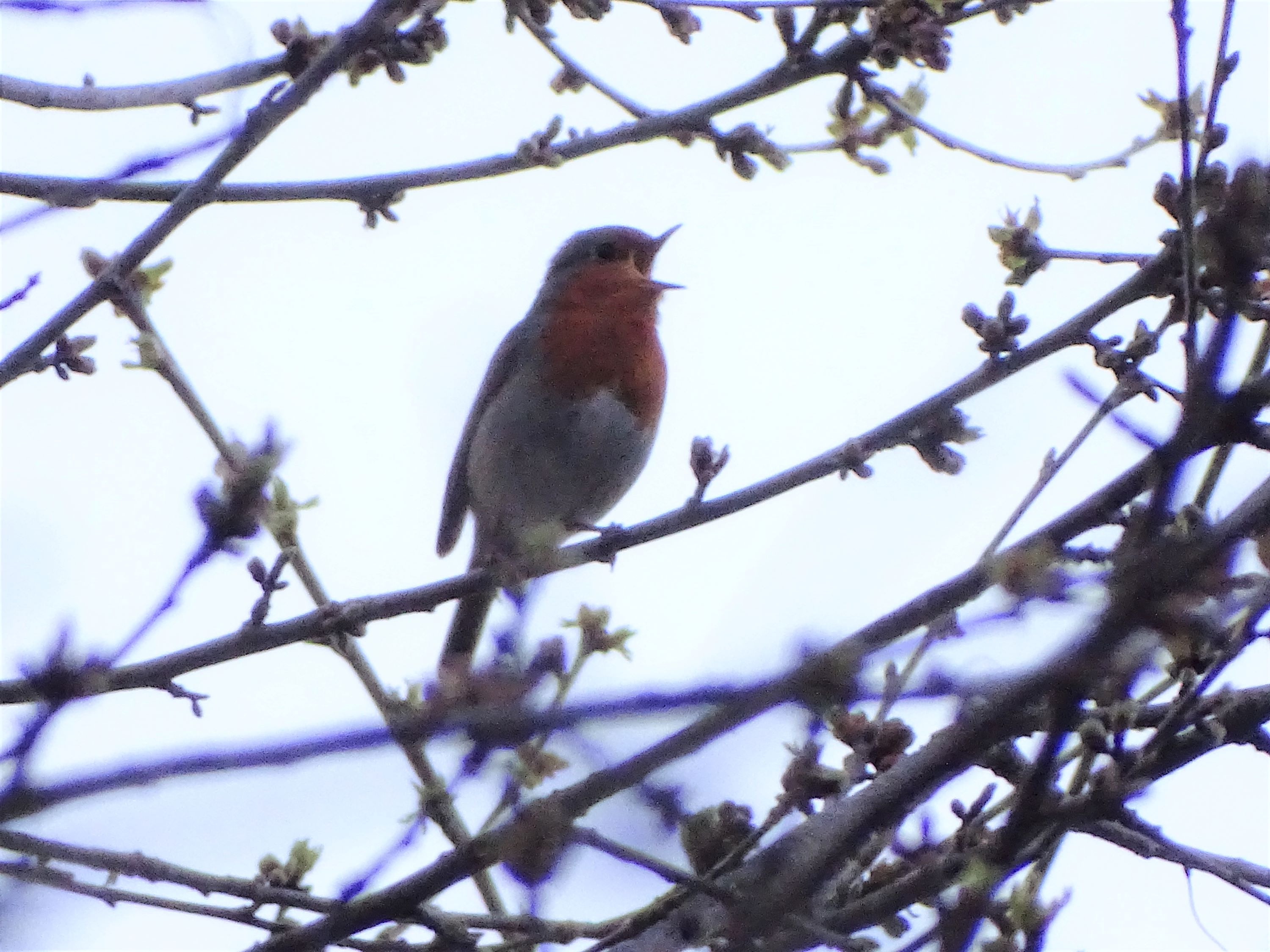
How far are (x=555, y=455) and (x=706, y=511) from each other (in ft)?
8.68

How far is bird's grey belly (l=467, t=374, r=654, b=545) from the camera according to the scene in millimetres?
6355

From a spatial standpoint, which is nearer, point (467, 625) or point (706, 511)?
point (706, 511)

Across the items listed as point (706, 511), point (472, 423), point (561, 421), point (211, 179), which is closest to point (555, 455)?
point (561, 421)

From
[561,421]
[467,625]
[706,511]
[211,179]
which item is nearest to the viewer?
[211,179]

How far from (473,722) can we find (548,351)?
5046 millimetres

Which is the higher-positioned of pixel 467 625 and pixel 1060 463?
pixel 467 625

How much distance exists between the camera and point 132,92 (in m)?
3.36

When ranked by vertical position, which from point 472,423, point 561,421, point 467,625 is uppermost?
point 472,423

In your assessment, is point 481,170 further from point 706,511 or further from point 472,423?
point 472,423

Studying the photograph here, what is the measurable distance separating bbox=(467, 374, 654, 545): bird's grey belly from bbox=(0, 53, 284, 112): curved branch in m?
3.03

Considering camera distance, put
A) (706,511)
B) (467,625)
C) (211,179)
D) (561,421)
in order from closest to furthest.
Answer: (211,179)
(706,511)
(561,421)
(467,625)

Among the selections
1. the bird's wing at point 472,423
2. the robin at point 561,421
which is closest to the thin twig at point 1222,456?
the robin at point 561,421

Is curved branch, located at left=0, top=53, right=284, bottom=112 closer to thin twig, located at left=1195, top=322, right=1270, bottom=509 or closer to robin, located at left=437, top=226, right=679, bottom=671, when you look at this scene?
thin twig, located at left=1195, top=322, right=1270, bottom=509

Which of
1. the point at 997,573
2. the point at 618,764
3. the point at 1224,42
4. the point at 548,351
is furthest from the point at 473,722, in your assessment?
the point at 548,351
